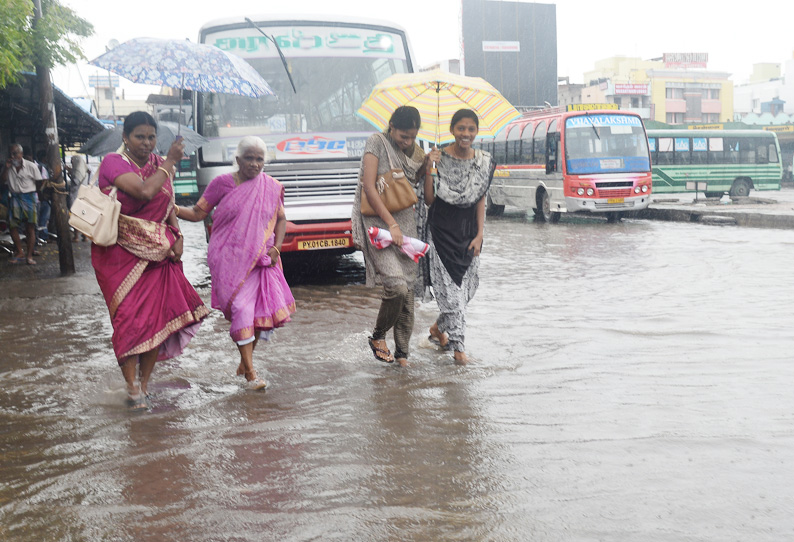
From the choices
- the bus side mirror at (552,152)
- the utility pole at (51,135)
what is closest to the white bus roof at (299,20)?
the utility pole at (51,135)

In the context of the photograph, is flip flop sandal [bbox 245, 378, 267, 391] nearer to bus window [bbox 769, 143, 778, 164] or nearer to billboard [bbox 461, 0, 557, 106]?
bus window [bbox 769, 143, 778, 164]

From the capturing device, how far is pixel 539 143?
22.2 metres

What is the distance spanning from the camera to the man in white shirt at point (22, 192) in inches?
490

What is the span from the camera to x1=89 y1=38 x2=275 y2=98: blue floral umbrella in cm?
541

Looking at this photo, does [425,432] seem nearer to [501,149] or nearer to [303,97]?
[303,97]

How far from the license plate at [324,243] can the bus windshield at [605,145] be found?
39.1ft

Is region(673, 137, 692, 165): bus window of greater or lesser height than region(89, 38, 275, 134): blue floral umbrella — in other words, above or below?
below

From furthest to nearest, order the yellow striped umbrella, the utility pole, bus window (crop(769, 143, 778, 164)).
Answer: bus window (crop(769, 143, 778, 164))
the utility pole
the yellow striped umbrella

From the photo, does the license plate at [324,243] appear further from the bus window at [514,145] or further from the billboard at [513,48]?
the billboard at [513,48]

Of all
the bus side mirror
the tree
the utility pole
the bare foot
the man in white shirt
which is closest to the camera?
the bare foot

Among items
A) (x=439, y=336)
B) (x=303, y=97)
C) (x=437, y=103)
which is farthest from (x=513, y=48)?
(x=439, y=336)

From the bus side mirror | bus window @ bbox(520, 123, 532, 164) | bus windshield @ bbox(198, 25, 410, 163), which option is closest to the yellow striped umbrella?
bus windshield @ bbox(198, 25, 410, 163)

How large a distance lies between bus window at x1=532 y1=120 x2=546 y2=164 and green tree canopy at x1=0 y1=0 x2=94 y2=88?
500 inches

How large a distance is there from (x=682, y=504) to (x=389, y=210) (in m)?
2.91
